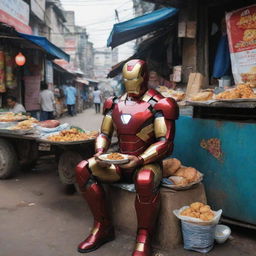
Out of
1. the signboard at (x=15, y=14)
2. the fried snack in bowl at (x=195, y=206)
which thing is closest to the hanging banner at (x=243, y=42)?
the fried snack in bowl at (x=195, y=206)

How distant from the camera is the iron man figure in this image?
114 inches

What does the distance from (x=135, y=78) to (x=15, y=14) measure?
8587 millimetres

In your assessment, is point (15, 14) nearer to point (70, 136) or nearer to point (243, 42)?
point (70, 136)

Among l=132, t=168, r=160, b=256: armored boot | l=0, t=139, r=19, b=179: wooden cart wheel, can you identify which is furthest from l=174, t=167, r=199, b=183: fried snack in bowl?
l=0, t=139, r=19, b=179: wooden cart wheel

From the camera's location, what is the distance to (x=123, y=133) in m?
3.18

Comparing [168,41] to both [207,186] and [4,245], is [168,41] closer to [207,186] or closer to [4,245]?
[207,186]

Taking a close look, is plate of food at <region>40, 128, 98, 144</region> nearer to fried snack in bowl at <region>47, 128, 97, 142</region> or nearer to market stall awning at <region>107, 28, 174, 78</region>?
fried snack in bowl at <region>47, 128, 97, 142</region>

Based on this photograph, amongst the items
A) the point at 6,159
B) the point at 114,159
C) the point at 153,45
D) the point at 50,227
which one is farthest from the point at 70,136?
the point at 153,45

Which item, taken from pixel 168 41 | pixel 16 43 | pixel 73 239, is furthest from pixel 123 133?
pixel 16 43

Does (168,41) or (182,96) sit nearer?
(182,96)

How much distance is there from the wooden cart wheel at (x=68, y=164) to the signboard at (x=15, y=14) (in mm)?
5981

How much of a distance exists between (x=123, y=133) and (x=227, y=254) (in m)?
1.57

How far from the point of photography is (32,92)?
10367 mm

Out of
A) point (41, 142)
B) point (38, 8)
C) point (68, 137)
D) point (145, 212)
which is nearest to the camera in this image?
point (145, 212)
